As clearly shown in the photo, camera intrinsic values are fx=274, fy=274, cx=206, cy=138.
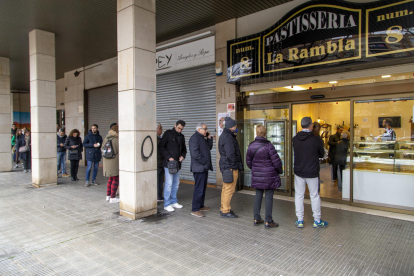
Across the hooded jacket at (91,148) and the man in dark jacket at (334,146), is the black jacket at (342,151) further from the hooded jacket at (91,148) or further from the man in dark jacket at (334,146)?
the hooded jacket at (91,148)

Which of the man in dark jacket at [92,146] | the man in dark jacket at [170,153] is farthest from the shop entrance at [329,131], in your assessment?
the man in dark jacket at [92,146]

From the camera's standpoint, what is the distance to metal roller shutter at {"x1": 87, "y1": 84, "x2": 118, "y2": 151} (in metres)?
12.0

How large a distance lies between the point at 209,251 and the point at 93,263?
148 cm

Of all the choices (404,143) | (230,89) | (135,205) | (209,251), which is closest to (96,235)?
(135,205)

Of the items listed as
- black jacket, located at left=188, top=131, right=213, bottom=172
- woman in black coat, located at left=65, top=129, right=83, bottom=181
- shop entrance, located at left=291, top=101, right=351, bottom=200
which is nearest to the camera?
black jacket, located at left=188, top=131, right=213, bottom=172

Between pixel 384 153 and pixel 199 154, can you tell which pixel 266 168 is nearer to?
pixel 199 154

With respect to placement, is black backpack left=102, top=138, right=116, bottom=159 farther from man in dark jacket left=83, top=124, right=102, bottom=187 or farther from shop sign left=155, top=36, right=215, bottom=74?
shop sign left=155, top=36, right=215, bottom=74

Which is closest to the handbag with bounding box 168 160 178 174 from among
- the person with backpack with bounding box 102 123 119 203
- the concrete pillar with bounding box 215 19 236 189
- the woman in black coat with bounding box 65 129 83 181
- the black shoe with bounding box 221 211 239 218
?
the black shoe with bounding box 221 211 239 218

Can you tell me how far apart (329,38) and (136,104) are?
4045mm

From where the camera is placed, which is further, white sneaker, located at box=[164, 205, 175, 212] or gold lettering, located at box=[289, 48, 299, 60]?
gold lettering, located at box=[289, 48, 299, 60]

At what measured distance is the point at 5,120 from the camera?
11359mm

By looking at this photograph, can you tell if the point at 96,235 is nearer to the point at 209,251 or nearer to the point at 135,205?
the point at 135,205

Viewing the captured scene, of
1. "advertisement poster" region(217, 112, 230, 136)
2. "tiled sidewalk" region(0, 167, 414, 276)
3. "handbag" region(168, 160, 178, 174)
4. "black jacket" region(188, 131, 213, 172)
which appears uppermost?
"advertisement poster" region(217, 112, 230, 136)

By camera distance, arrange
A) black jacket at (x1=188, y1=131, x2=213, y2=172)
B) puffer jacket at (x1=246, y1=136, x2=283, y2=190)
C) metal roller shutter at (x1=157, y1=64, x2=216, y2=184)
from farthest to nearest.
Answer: metal roller shutter at (x1=157, y1=64, x2=216, y2=184)
black jacket at (x1=188, y1=131, x2=213, y2=172)
puffer jacket at (x1=246, y1=136, x2=283, y2=190)
